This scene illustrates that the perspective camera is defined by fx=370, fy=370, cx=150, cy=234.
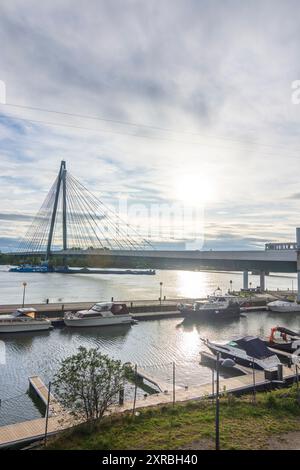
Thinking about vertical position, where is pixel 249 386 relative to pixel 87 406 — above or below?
below

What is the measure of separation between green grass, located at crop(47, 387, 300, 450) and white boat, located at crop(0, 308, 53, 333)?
755 inches

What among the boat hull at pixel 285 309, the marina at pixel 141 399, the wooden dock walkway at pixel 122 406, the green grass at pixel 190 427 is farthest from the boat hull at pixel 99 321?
the green grass at pixel 190 427

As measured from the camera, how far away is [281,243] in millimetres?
67375

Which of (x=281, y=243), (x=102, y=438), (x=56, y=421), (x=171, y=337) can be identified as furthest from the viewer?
(x=281, y=243)

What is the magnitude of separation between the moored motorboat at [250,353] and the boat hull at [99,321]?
12535 mm

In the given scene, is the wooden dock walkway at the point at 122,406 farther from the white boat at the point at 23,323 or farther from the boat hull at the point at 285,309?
the boat hull at the point at 285,309

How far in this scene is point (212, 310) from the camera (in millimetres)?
38750

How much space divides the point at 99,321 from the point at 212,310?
12.6 metres

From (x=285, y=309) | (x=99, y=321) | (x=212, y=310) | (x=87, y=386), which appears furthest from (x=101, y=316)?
(x=285, y=309)

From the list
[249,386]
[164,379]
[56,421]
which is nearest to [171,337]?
[164,379]

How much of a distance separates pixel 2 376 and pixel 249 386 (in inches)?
485

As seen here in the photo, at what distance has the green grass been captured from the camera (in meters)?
9.46

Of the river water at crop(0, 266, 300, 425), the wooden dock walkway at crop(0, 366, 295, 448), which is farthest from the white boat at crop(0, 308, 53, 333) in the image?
the wooden dock walkway at crop(0, 366, 295, 448)
